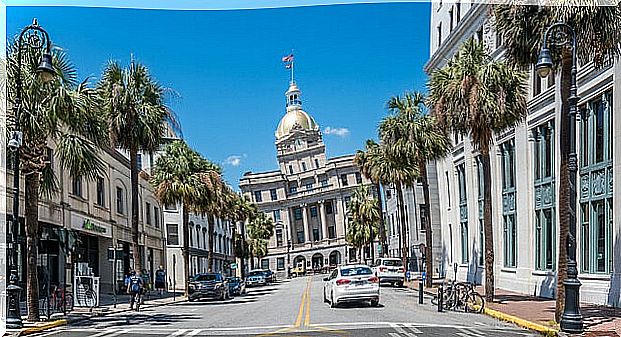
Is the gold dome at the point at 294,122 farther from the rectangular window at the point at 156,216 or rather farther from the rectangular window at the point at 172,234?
the rectangular window at the point at 156,216

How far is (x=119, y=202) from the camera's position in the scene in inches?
1731

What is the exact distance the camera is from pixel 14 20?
20.9 m

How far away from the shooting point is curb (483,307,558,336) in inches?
707

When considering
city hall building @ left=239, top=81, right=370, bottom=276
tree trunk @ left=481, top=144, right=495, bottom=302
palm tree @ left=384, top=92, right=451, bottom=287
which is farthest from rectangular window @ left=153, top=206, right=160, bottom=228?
tree trunk @ left=481, top=144, right=495, bottom=302

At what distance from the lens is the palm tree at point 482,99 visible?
26375mm

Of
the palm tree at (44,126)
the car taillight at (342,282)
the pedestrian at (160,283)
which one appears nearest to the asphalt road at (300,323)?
the car taillight at (342,282)

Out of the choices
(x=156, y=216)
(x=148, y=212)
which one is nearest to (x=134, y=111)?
(x=148, y=212)

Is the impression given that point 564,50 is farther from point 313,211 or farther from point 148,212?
point 148,212

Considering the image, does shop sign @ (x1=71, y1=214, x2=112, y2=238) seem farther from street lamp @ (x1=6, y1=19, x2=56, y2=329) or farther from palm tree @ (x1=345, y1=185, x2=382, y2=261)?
street lamp @ (x1=6, y1=19, x2=56, y2=329)

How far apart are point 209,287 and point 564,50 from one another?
21.4 meters

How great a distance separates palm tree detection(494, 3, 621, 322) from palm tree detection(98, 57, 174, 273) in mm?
12525

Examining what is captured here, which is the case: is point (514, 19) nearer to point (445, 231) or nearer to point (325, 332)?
point (325, 332)

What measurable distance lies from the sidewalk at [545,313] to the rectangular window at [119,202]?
71.4 feet

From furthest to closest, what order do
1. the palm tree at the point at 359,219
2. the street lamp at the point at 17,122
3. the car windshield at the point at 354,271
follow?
the palm tree at the point at 359,219
the car windshield at the point at 354,271
the street lamp at the point at 17,122
